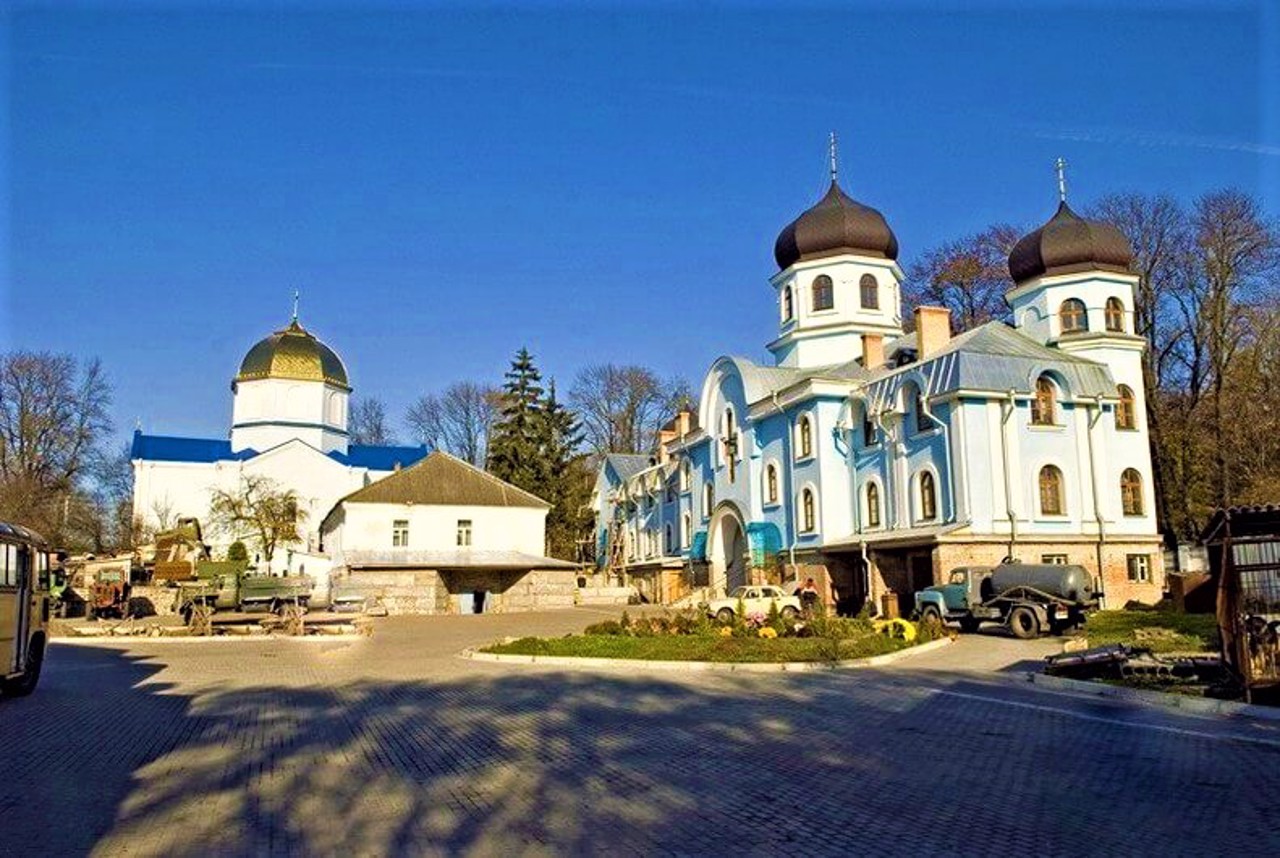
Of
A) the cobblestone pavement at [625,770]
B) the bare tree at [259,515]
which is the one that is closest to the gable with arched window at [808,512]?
the cobblestone pavement at [625,770]

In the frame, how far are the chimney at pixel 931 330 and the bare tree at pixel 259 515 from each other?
3237cm

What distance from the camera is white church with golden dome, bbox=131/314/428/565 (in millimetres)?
58094

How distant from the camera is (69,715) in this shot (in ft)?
43.4

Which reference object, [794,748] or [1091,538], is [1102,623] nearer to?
[1091,538]

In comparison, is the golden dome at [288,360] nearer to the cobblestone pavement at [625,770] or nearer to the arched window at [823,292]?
the arched window at [823,292]

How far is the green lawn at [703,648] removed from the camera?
19297mm

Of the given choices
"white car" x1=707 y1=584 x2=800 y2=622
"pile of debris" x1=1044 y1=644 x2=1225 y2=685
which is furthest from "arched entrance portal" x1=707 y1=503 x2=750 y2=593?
"pile of debris" x1=1044 y1=644 x2=1225 y2=685

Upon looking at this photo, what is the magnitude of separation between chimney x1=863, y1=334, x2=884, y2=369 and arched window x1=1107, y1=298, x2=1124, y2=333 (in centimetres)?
765

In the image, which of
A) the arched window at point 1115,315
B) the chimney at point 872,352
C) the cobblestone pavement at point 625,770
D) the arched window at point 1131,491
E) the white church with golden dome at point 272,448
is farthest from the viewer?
the white church with golden dome at point 272,448

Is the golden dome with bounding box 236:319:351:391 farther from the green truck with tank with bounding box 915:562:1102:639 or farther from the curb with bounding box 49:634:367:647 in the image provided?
the green truck with tank with bounding box 915:562:1102:639

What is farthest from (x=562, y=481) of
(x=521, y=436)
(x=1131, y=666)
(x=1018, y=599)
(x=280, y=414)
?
(x=1131, y=666)

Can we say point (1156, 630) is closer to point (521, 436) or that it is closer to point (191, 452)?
point (521, 436)

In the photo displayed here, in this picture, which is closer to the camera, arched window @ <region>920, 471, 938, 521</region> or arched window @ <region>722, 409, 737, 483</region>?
arched window @ <region>920, 471, 938, 521</region>

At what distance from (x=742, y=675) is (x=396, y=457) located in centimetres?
5233
